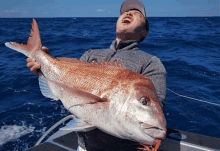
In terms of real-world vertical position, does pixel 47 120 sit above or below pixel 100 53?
below

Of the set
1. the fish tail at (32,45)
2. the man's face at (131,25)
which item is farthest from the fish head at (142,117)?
the fish tail at (32,45)

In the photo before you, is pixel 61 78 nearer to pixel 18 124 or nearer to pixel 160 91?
pixel 160 91

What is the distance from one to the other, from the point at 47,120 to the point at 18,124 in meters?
0.82

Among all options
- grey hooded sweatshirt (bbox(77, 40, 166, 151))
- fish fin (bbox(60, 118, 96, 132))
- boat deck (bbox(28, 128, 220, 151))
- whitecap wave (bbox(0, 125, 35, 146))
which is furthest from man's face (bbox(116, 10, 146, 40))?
whitecap wave (bbox(0, 125, 35, 146))

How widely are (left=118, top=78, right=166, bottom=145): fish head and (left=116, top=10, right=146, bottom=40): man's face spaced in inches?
53.0

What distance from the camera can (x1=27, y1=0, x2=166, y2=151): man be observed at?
2.01m

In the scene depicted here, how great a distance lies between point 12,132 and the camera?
14.7 feet

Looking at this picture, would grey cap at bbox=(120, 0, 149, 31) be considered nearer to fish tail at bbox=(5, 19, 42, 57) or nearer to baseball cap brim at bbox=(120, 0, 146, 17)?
baseball cap brim at bbox=(120, 0, 146, 17)

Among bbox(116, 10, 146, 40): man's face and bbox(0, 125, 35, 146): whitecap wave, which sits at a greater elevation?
bbox(116, 10, 146, 40): man's face

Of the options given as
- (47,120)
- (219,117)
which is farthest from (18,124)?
(219,117)

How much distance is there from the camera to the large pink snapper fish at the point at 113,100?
4.25ft

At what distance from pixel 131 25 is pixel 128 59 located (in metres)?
0.56

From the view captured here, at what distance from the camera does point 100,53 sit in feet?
8.29

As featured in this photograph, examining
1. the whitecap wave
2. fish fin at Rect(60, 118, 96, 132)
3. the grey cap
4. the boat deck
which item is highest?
the grey cap
